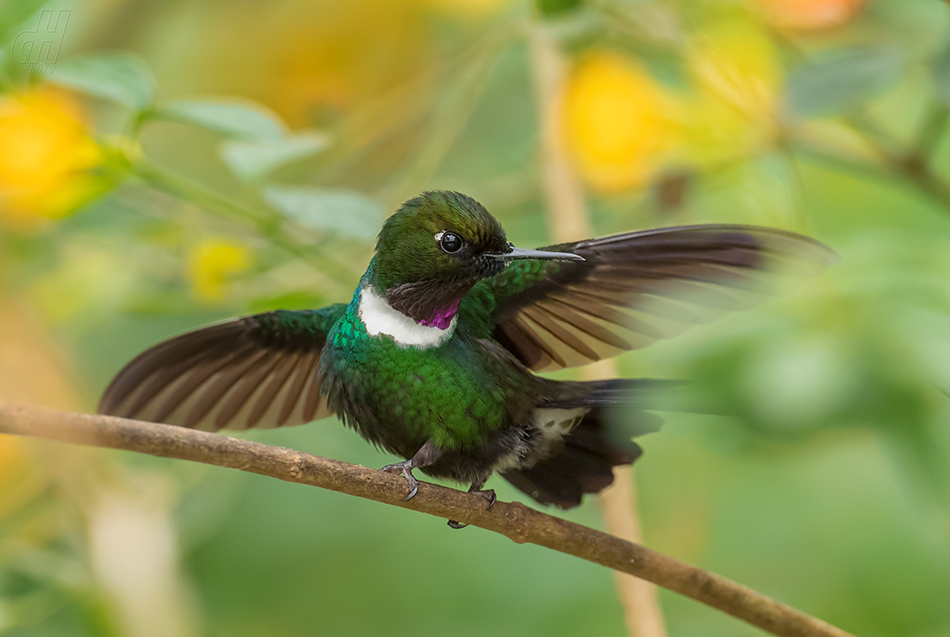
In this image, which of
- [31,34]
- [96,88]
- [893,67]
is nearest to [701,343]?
[893,67]

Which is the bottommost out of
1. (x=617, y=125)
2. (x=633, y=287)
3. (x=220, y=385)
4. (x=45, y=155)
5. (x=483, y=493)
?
(x=220, y=385)

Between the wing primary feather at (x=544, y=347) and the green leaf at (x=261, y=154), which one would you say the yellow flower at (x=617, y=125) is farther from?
the green leaf at (x=261, y=154)

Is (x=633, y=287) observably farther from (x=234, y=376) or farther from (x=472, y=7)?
(x=472, y=7)

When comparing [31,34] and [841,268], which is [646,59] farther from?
[31,34]

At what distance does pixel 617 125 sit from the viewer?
214 cm

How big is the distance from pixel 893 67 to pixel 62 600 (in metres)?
2.07

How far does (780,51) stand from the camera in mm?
2299

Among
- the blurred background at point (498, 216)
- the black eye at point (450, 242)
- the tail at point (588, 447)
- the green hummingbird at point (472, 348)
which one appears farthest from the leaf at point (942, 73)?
the black eye at point (450, 242)

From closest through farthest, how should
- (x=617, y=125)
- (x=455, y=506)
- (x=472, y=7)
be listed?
(x=455, y=506) → (x=617, y=125) → (x=472, y=7)

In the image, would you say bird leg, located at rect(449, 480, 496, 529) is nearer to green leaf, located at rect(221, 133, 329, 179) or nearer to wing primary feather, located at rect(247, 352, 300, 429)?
wing primary feather, located at rect(247, 352, 300, 429)

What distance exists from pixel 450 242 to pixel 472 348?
0.68 ft

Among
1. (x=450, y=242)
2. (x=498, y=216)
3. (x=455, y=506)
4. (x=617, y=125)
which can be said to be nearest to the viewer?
(x=455, y=506)

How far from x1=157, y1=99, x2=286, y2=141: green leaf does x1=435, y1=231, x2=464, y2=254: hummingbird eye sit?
37 cm

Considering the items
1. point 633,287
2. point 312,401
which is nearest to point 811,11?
point 633,287
